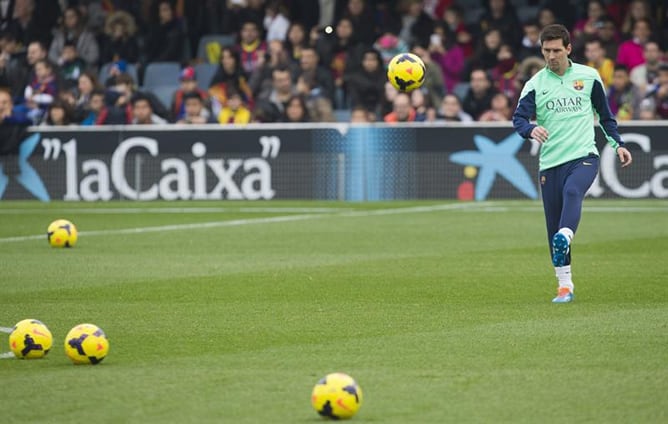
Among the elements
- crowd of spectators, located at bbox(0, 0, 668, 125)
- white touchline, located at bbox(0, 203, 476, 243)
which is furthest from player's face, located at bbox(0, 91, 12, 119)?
white touchline, located at bbox(0, 203, 476, 243)

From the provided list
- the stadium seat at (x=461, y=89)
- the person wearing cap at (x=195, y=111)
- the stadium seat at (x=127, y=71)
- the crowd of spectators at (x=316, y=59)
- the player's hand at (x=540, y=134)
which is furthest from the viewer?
the stadium seat at (x=127, y=71)

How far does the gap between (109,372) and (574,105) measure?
4.93 m

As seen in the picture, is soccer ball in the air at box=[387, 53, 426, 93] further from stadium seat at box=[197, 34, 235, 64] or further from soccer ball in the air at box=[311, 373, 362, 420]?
stadium seat at box=[197, 34, 235, 64]

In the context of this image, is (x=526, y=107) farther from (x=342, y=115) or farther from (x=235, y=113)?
(x=342, y=115)

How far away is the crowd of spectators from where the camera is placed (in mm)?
24516

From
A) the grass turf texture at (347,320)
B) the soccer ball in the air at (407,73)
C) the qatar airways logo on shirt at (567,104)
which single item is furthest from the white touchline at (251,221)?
the qatar airways logo on shirt at (567,104)

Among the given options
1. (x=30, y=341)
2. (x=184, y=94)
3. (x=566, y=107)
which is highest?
(x=184, y=94)

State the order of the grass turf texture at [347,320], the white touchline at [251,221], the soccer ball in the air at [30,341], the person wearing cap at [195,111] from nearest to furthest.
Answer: the grass turf texture at [347,320], the soccer ball in the air at [30,341], the white touchline at [251,221], the person wearing cap at [195,111]

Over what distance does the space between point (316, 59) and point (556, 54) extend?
15.0 m

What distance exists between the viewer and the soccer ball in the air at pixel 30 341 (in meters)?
8.52

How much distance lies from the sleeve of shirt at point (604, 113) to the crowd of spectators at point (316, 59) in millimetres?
11827

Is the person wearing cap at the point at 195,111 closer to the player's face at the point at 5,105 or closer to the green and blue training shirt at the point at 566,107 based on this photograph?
the player's face at the point at 5,105

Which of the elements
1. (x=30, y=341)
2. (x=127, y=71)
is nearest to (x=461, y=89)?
(x=127, y=71)

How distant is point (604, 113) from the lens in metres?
11.5
